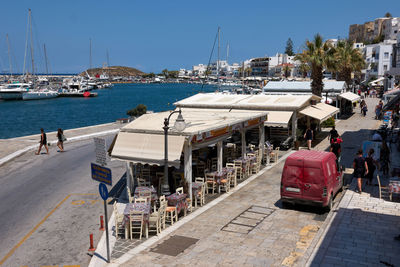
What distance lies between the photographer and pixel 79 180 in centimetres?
1642

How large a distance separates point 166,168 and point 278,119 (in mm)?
11330

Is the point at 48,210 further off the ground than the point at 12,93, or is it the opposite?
the point at 12,93

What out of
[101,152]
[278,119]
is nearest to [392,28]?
[278,119]

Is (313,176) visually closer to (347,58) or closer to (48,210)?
(48,210)

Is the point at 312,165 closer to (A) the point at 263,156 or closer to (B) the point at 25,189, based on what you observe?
(A) the point at 263,156

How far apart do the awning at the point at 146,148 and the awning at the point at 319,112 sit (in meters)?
13.1

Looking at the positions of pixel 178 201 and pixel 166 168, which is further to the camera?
pixel 166 168

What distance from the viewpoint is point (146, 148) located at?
12.4 m

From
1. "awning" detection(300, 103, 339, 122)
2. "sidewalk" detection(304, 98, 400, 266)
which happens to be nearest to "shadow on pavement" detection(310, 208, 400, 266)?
"sidewalk" detection(304, 98, 400, 266)

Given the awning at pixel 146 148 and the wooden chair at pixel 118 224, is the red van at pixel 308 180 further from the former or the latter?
the wooden chair at pixel 118 224

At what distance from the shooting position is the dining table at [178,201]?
36.7ft

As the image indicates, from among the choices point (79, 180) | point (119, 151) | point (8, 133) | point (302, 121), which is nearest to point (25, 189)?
point (79, 180)

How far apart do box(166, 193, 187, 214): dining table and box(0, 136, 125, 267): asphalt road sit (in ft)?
7.23

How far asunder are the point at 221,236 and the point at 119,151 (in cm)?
478
